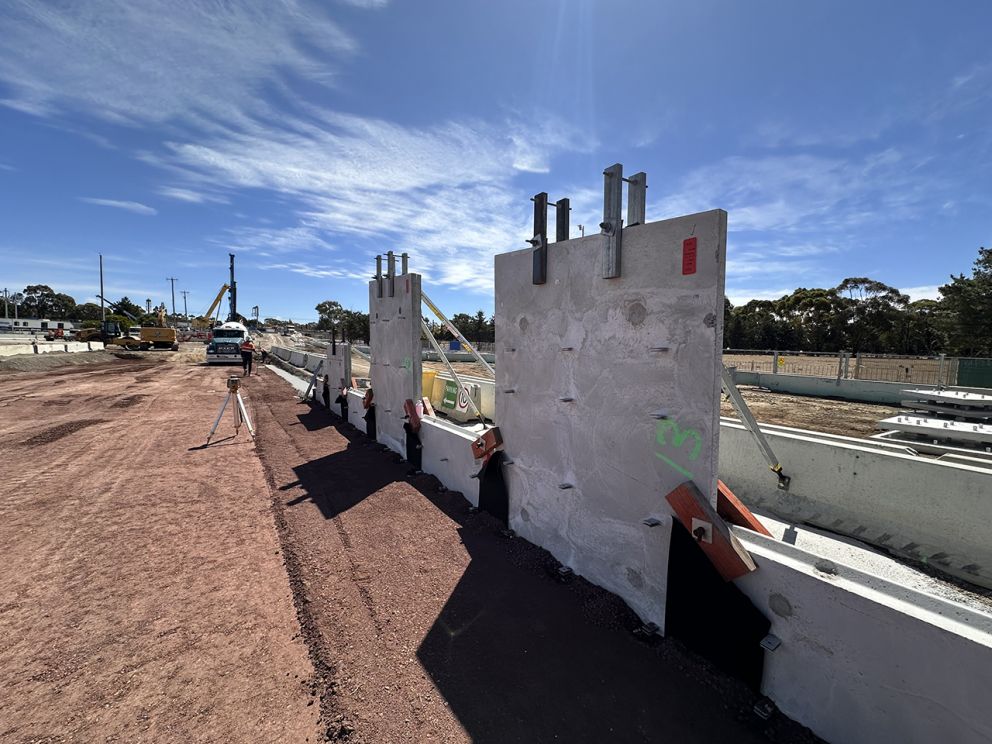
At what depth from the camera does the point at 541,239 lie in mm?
3662

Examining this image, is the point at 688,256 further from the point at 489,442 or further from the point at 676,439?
the point at 489,442

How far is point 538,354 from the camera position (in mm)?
3781

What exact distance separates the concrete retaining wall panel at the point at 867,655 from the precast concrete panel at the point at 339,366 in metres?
9.36

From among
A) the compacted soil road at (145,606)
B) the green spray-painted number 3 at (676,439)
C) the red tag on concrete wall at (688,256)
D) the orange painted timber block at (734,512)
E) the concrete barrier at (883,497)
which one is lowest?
the compacted soil road at (145,606)

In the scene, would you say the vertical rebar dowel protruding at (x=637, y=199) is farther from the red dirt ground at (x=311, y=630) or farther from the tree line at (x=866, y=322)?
the tree line at (x=866, y=322)

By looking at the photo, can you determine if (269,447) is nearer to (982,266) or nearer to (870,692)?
(870,692)

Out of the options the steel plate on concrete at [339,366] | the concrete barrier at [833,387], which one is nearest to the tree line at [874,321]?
the concrete barrier at [833,387]

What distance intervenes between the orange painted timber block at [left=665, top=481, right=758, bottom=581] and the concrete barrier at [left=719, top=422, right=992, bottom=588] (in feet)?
10.6

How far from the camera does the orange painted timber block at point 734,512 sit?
2.72 metres

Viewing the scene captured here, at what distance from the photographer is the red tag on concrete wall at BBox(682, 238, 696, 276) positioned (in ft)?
8.38

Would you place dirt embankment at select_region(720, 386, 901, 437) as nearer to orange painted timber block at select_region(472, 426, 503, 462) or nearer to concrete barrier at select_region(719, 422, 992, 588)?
concrete barrier at select_region(719, 422, 992, 588)

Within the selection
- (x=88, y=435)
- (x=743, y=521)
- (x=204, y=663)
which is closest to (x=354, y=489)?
(x=204, y=663)

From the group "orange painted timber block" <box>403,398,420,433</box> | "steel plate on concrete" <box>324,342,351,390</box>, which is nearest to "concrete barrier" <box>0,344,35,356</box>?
"steel plate on concrete" <box>324,342,351,390</box>

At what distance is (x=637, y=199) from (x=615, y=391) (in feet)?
4.52
